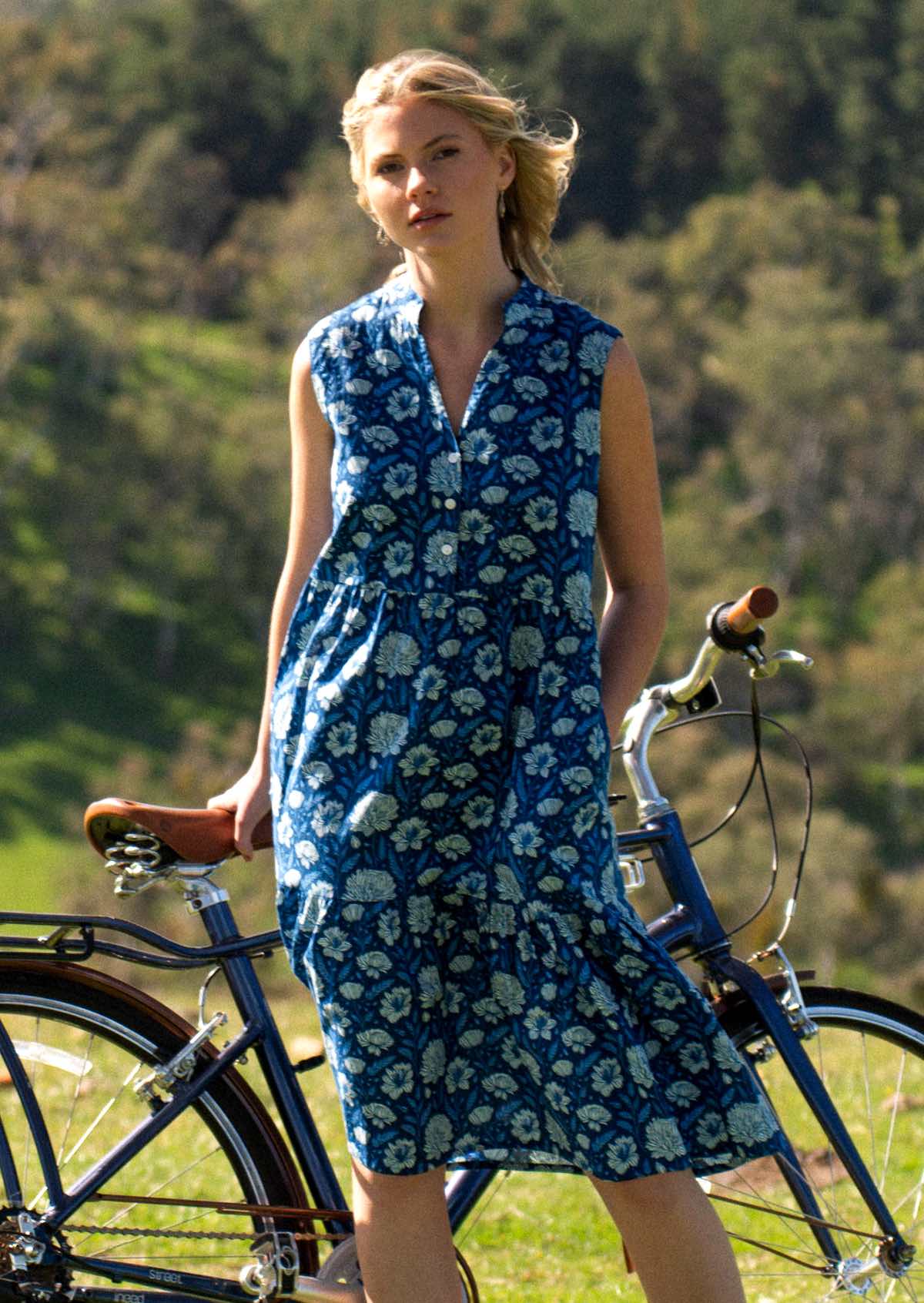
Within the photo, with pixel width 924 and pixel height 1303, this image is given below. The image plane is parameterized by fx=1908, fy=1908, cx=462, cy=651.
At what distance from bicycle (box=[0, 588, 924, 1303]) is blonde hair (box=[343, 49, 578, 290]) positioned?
0.53 metres

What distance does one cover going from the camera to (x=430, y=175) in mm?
2207

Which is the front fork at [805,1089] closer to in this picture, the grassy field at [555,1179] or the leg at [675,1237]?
the grassy field at [555,1179]

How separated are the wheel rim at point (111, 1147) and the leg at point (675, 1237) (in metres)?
0.53

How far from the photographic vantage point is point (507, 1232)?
12.1 ft

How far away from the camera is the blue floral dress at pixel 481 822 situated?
2.16m

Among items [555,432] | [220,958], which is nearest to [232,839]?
[220,958]

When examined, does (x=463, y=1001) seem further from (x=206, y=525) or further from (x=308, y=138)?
(x=308, y=138)

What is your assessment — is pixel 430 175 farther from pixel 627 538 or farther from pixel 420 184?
A: pixel 627 538

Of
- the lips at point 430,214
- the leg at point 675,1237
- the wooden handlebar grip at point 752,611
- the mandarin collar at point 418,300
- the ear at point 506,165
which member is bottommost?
the leg at point 675,1237

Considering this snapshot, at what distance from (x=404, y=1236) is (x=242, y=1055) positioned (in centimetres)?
36

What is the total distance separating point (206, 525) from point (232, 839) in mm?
39466

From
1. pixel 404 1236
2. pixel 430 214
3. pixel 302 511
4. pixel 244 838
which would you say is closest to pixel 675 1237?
pixel 404 1236

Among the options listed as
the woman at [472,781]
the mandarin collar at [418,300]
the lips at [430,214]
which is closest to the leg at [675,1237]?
the woman at [472,781]

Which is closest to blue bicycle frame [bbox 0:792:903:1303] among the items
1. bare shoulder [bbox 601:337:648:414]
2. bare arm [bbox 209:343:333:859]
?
bare arm [bbox 209:343:333:859]
